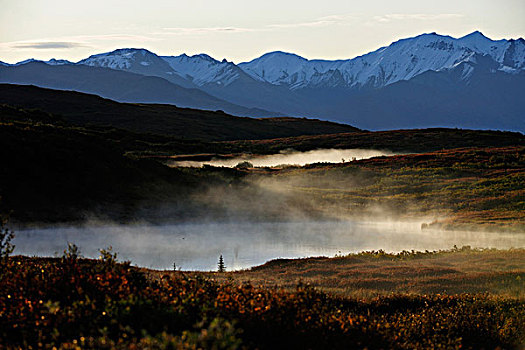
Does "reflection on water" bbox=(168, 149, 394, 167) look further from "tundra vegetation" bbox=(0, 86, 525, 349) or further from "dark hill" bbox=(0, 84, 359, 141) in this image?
"dark hill" bbox=(0, 84, 359, 141)

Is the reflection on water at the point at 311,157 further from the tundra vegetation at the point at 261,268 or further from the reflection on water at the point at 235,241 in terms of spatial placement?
the reflection on water at the point at 235,241

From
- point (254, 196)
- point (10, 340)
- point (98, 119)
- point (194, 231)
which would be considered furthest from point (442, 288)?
point (98, 119)

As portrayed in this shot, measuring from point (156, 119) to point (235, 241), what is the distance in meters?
132

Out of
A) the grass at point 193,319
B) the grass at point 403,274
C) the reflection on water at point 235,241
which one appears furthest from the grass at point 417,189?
the grass at point 193,319

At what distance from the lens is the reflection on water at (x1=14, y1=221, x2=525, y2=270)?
23.9 metres

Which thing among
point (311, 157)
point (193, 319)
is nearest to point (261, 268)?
point (193, 319)

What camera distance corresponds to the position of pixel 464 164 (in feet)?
179

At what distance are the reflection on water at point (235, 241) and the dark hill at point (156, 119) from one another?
345ft

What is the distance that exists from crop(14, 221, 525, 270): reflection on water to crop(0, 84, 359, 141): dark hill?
105124 mm

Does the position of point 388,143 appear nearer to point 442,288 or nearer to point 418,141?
point 418,141

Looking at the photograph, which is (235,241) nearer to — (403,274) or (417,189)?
(403,274)

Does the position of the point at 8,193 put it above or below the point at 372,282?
above

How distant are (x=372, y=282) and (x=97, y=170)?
23.8 metres

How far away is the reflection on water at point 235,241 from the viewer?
23938mm
